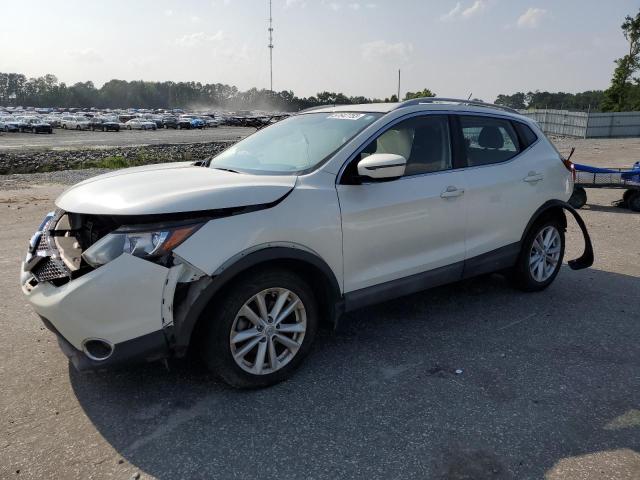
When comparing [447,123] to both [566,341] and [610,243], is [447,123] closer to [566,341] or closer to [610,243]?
[566,341]

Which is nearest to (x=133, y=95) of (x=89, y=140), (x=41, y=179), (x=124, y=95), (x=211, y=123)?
(x=124, y=95)

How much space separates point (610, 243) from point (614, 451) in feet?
17.1

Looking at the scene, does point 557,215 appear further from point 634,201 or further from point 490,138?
point 634,201

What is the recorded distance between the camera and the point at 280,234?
3.20 meters

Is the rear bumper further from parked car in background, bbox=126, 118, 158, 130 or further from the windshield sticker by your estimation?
parked car in background, bbox=126, 118, 158, 130

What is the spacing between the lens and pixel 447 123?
4.29m

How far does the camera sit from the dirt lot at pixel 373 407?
8.79 feet

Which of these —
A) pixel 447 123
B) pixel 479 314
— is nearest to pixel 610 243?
pixel 479 314

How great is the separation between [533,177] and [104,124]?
5923 centimetres

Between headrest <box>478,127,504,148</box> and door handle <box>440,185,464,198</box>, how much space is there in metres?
0.65

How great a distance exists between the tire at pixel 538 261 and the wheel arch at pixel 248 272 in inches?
91.1

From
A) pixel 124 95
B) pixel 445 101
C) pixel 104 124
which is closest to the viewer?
pixel 445 101

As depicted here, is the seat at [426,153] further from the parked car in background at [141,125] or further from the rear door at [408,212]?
the parked car in background at [141,125]

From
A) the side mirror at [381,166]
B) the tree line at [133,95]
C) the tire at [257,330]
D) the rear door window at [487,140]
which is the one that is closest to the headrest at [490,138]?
the rear door window at [487,140]
